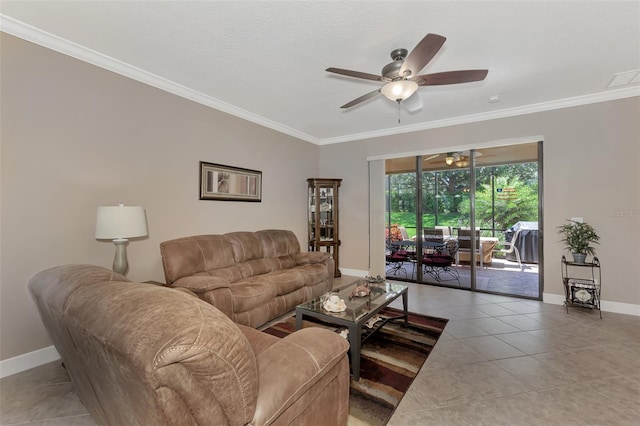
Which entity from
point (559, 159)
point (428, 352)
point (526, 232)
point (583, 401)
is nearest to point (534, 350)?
point (583, 401)

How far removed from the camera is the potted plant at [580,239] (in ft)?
11.2

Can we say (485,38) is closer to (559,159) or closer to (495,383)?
(559,159)

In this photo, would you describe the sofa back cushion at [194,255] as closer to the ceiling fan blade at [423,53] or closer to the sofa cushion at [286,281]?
the sofa cushion at [286,281]

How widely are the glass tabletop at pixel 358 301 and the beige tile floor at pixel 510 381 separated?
0.60m

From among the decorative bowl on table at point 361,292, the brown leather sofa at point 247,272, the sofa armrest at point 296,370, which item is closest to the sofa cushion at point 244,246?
the brown leather sofa at point 247,272

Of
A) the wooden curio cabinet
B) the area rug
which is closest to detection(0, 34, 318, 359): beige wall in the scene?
the area rug

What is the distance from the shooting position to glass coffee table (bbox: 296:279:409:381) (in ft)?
6.79

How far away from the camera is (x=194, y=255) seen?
2961 mm

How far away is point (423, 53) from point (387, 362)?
2.43m

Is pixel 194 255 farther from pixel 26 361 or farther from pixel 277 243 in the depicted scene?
pixel 26 361

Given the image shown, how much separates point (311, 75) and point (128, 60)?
181cm

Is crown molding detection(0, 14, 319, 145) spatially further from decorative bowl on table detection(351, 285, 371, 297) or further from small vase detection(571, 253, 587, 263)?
small vase detection(571, 253, 587, 263)

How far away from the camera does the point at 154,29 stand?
2232mm

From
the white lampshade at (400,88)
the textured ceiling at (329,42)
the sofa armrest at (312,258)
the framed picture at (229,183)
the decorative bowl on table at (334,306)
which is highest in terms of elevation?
the textured ceiling at (329,42)
